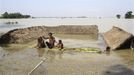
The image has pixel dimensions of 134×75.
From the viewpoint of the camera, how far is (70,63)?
1047 cm

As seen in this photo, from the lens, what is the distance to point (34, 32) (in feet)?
71.2

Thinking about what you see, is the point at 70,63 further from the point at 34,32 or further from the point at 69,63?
the point at 34,32

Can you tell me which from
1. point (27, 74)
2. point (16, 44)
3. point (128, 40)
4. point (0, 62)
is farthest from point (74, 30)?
point (27, 74)

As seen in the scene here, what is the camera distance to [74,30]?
92.0 ft

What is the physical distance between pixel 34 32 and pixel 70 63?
11686mm

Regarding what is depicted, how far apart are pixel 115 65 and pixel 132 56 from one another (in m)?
2.57

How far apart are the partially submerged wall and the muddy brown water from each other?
14.0ft

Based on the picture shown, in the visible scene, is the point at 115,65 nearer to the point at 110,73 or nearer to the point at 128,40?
the point at 110,73

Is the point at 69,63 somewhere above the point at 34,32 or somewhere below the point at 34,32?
below

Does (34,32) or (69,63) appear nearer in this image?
(69,63)

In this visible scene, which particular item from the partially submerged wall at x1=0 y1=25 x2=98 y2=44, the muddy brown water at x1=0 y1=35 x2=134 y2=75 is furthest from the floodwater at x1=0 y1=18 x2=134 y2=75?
the partially submerged wall at x1=0 y1=25 x2=98 y2=44

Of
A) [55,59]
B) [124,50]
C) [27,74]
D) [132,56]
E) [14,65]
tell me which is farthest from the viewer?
[124,50]

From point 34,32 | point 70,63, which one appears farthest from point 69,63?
point 34,32

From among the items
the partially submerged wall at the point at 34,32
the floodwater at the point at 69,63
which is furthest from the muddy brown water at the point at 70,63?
the partially submerged wall at the point at 34,32
